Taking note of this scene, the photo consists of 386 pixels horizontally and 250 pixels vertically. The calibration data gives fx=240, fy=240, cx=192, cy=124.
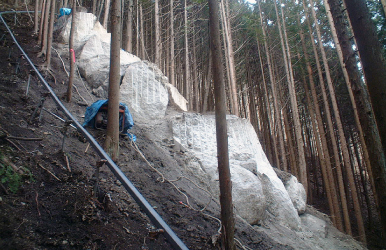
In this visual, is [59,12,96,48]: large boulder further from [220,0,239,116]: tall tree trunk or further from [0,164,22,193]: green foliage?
[0,164,22,193]: green foliage

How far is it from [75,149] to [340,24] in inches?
218

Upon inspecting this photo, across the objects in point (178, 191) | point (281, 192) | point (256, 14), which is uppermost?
point (256, 14)

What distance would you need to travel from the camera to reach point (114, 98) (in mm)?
4445

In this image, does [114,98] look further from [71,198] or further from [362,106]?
[362,106]

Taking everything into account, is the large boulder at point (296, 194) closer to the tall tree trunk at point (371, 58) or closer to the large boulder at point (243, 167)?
the large boulder at point (243, 167)

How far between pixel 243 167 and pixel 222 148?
4654mm

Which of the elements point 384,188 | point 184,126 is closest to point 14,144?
point 384,188

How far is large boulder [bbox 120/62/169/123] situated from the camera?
9.01m

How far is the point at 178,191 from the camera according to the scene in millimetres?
5051

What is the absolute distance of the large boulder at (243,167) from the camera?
6.83 m

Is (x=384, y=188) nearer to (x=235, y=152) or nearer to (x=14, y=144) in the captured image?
(x=14, y=144)

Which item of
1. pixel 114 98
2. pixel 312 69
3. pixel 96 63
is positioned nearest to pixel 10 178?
pixel 114 98

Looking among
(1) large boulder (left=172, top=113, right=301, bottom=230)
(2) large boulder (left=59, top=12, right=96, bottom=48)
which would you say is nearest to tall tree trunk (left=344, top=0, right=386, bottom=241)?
(1) large boulder (left=172, top=113, right=301, bottom=230)

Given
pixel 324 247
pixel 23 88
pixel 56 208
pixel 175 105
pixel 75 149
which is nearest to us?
pixel 56 208
